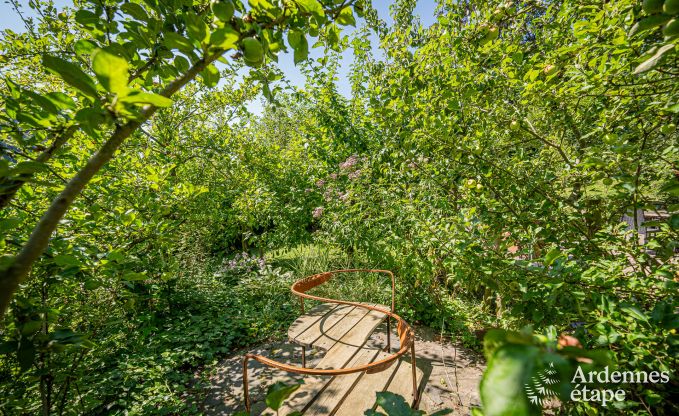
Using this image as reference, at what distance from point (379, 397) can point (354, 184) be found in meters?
3.78

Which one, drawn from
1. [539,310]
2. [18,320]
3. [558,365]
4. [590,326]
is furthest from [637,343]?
[18,320]

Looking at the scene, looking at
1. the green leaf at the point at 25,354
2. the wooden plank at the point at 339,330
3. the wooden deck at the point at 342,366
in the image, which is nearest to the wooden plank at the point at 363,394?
the wooden deck at the point at 342,366

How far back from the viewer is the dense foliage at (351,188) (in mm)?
569

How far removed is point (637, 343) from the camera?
49.5 inches

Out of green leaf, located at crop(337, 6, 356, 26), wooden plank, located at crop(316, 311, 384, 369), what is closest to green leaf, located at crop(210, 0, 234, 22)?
green leaf, located at crop(337, 6, 356, 26)

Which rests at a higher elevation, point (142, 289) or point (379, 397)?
point (379, 397)

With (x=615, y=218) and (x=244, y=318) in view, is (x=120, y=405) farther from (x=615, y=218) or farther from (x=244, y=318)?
(x=615, y=218)

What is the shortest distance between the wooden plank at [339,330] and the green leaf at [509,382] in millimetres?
2128

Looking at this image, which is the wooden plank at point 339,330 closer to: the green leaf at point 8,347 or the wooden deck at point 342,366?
the wooden deck at point 342,366

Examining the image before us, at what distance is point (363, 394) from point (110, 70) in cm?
202

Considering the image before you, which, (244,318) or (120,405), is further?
(244,318)

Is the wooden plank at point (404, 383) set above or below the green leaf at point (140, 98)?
below

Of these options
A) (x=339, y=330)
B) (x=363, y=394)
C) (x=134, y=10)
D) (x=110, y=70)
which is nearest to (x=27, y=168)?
(x=110, y=70)

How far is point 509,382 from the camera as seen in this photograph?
25cm
